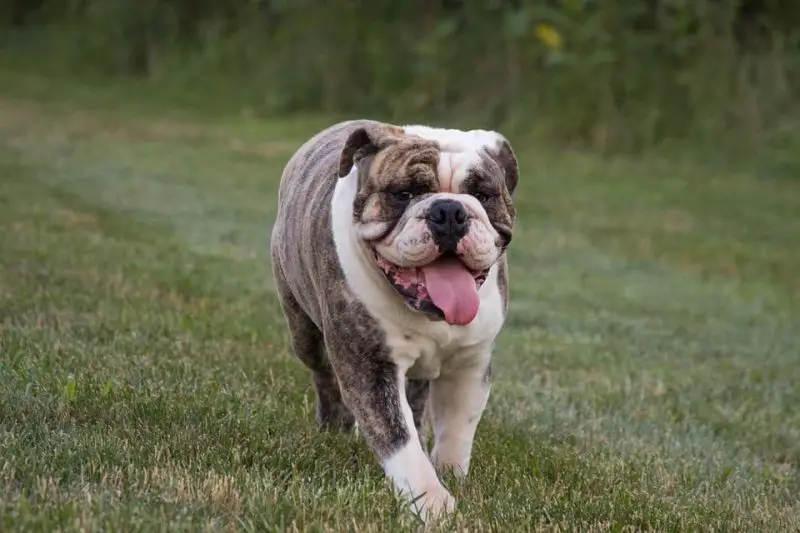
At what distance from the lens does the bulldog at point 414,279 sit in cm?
432

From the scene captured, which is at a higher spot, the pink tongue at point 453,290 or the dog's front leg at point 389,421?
the pink tongue at point 453,290

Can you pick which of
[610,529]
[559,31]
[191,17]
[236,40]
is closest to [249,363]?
[610,529]

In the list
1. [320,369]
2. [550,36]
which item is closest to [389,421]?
[320,369]

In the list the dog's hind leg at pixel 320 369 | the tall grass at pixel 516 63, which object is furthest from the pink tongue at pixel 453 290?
the tall grass at pixel 516 63

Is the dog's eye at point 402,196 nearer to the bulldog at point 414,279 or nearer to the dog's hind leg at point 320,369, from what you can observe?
the bulldog at point 414,279

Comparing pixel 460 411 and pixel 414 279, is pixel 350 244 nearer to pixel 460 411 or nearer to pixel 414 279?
pixel 414 279

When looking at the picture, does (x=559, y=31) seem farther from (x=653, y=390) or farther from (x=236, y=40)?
(x=653, y=390)

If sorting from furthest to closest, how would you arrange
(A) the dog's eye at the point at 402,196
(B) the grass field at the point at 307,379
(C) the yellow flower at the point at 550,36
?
1. (C) the yellow flower at the point at 550,36
2. (A) the dog's eye at the point at 402,196
3. (B) the grass field at the point at 307,379

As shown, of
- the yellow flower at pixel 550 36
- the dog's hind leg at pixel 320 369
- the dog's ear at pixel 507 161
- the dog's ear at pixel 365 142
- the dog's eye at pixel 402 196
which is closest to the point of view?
the dog's eye at pixel 402 196

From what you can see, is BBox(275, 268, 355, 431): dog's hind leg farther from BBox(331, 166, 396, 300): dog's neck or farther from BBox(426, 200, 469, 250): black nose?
BBox(426, 200, 469, 250): black nose

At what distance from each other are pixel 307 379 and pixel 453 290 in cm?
260

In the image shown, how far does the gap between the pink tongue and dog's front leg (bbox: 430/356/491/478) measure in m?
0.58

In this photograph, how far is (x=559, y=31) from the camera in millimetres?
19703

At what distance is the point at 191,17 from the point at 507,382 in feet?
69.7
